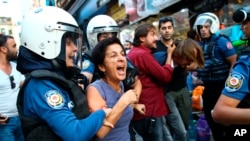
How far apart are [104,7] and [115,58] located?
49.1 ft

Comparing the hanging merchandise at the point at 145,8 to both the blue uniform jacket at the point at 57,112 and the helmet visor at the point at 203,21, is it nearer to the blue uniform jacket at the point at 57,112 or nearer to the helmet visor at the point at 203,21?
the helmet visor at the point at 203,21

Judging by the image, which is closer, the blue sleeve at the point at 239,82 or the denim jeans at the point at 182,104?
the blue sleeve at the point at 239,82

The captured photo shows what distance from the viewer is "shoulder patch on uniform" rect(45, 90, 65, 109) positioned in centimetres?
171

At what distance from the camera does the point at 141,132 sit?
11.4 ft

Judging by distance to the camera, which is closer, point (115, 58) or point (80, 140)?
point (80, 140)

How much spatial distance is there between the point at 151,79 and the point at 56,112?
192cm

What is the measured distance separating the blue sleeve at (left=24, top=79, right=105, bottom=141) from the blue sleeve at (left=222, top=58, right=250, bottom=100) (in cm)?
73

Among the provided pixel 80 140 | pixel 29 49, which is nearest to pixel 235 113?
pixel 80 140

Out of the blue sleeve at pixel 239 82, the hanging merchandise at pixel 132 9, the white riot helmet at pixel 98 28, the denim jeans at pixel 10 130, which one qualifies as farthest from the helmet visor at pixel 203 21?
the hanging merchandise at pixel 132 9

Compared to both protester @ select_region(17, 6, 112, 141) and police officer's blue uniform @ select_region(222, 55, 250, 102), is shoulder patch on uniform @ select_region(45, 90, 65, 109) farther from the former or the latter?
police officer's blue uniform @ select_region(222, 55, 250, 102)

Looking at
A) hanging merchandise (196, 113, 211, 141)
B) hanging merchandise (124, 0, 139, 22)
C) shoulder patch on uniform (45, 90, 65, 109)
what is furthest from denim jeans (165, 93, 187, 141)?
hanging merchandise (124, 0, 139, 22)

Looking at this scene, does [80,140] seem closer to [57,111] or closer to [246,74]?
[57,111]

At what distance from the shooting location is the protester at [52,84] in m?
1.71

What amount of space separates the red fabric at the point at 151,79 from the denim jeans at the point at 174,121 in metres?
0.20
